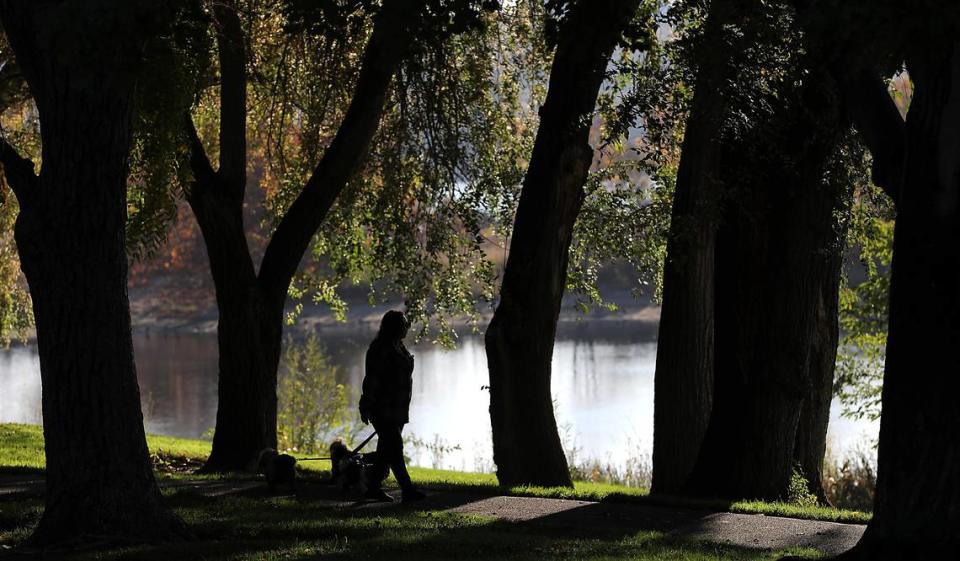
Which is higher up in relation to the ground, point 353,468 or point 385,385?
point 385,385

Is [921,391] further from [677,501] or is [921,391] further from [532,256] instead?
[532,256]

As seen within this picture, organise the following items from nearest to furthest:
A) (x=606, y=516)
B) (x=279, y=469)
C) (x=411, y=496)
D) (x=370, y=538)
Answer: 1. (x=370, y=538)
2. (x=606, y=516)
3. (x=411, y=496)
4. (x=279, y=469)

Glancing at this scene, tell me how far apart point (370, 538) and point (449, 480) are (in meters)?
6.79

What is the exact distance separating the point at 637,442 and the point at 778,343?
544 inches

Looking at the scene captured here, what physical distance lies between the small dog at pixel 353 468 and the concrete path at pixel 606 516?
Result: 0.54ft

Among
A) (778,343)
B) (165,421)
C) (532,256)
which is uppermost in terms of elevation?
(532,256)

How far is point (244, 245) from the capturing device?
46.4ft

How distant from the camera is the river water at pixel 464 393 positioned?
25.6 meters

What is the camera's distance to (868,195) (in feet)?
43.7

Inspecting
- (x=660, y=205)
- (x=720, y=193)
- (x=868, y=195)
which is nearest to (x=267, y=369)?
(x=660, y=205)

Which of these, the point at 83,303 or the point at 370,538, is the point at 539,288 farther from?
the point at 83,303

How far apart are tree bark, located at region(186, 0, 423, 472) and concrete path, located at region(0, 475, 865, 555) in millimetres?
2613

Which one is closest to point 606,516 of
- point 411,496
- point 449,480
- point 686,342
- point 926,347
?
point 411,496

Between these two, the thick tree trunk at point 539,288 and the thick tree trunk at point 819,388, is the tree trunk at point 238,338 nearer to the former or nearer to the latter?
the thick tree trunk at point 539,288
